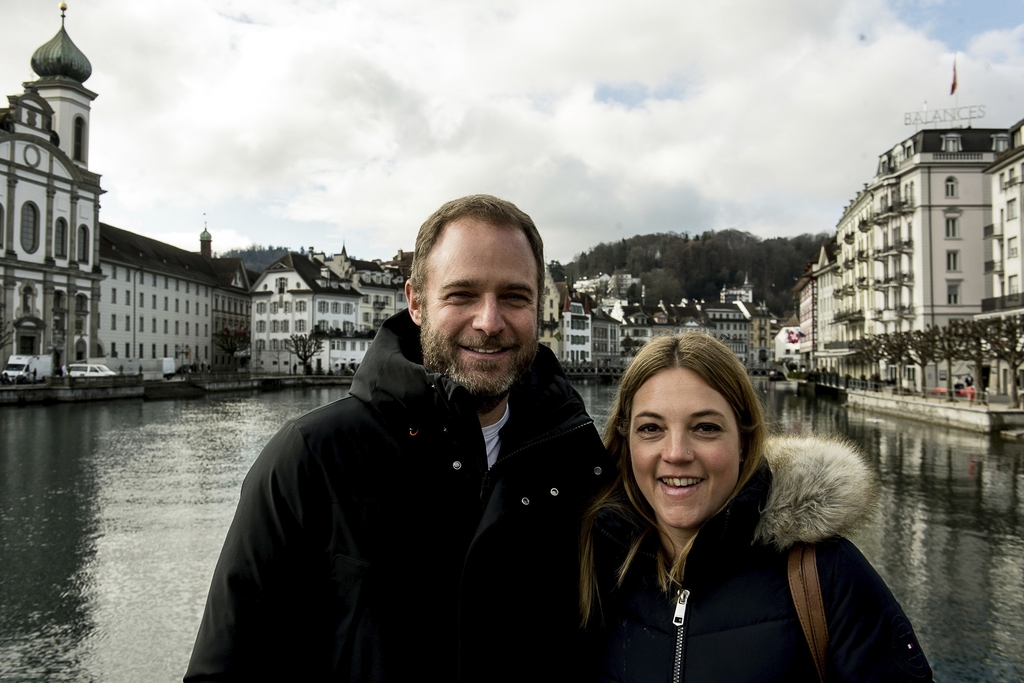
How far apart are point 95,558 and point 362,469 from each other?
11.4 m

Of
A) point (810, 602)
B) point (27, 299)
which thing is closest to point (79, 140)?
point (27, 299)

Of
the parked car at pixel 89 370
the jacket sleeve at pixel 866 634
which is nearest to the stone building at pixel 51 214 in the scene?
the parked car at pixel 89 370

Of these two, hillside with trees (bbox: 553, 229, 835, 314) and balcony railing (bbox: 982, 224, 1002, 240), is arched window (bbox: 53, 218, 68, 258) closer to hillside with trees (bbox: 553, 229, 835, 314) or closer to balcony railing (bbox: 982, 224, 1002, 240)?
balcony railing (bbox: 982, 224, 1002, 240)

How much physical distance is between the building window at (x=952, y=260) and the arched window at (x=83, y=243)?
6742 centimetres

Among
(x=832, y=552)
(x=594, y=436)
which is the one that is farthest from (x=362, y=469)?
(x=832, y=552)

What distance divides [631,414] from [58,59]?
7784 cm

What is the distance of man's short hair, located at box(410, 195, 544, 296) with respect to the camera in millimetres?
2559

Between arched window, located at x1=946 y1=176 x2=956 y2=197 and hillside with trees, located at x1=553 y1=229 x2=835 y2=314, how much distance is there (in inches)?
4155

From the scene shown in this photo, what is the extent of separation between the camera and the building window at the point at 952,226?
5116cm

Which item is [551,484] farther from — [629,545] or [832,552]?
[832,552]

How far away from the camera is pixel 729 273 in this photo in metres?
170

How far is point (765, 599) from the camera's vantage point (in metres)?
2.36

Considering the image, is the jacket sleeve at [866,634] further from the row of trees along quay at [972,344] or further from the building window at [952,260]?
the building window at [952,260]

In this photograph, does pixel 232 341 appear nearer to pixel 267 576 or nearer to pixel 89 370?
pixel 89 370
